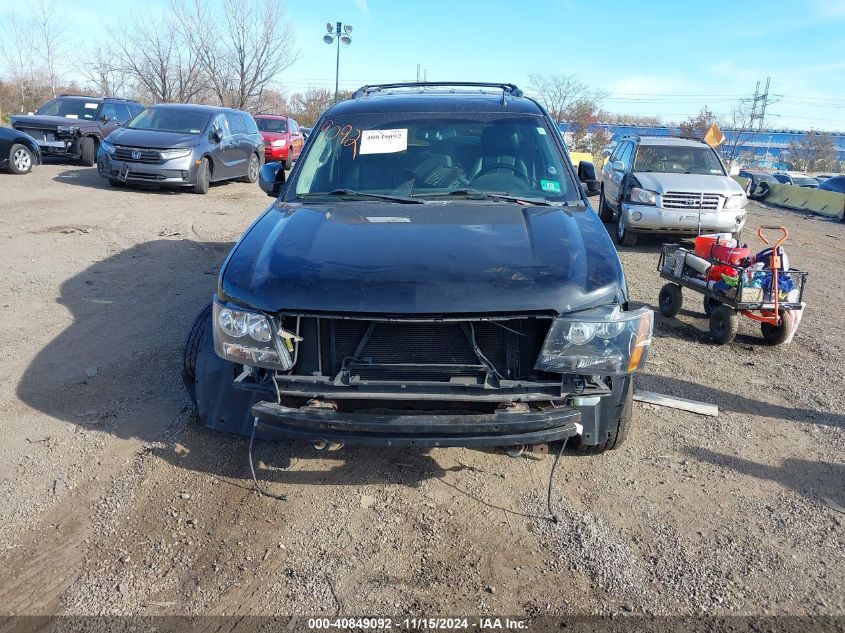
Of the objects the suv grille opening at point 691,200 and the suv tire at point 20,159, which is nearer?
the suv grille opening at point 691,200

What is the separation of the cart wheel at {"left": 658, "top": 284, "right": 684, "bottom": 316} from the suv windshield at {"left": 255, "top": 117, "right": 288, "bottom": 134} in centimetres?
1691

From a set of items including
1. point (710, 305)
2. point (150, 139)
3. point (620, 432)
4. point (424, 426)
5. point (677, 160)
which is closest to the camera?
point (424, 426)

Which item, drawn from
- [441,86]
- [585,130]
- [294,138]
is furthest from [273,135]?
[585,130]

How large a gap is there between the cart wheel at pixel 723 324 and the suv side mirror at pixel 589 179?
6.50 ft

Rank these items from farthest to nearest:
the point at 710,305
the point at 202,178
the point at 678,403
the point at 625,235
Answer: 1. the point at 202,178
2. the point at 625,235
3. the point at 710,305
4. the point at 678,403

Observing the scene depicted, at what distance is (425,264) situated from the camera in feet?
9.64

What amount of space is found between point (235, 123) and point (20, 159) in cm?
468

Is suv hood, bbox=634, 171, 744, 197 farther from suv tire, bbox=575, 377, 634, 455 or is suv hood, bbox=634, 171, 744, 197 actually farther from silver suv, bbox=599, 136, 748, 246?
suv tire, bbox=575, 377, 634, 455

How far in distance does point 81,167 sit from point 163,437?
1535 centimetres

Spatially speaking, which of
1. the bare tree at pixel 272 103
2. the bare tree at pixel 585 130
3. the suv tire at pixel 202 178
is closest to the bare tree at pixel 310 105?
the bare tree at pixel 272 103

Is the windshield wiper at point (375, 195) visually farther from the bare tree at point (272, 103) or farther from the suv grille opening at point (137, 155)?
the bare tree at point (272, 103)

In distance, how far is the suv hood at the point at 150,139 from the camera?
40.9ft

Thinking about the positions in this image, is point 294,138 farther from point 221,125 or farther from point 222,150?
point 222,150

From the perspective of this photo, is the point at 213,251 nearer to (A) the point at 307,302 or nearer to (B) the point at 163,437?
(B) the point at 163,437
